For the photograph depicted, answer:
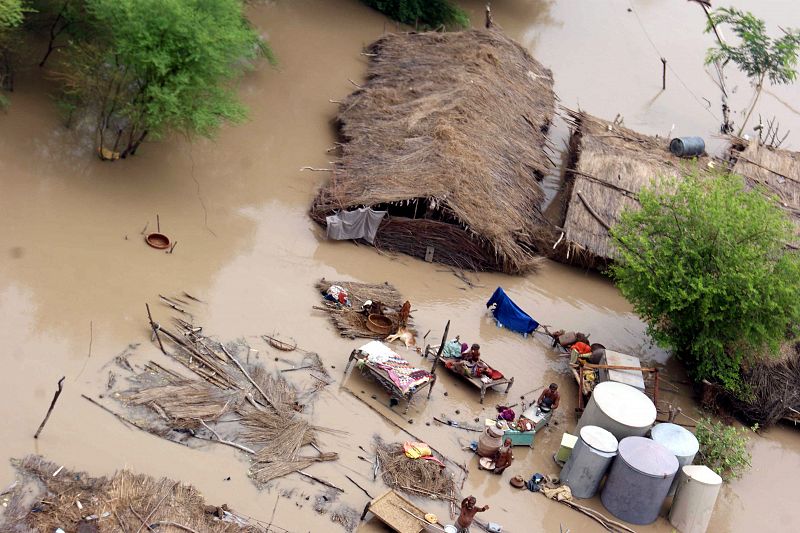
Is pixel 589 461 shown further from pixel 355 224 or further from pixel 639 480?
pixel 355 224

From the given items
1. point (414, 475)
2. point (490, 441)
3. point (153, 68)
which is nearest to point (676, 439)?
point (490, 441)

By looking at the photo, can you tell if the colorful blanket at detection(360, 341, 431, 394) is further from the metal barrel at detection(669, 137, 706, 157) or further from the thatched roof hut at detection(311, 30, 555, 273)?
the metal barrel at detection(669, 137, 706, 157)

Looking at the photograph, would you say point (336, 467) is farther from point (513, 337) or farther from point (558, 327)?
point (558, 327)

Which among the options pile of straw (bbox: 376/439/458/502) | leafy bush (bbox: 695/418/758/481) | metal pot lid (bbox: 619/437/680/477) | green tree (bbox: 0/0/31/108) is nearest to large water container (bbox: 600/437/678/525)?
metal pot lid (bbox: 619/437/680/477)

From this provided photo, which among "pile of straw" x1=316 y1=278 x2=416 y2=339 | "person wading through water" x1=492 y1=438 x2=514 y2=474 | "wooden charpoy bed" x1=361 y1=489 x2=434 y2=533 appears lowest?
"wooden charpoy bed" x1=361 y1=489 x2=434 y2=533

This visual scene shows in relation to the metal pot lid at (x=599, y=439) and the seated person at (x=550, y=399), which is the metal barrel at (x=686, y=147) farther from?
the metal pot lid at (x=599, y=439)
